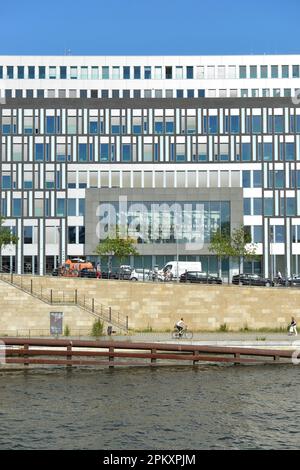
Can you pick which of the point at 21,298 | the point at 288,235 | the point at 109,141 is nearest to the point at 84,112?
the point at 109,141

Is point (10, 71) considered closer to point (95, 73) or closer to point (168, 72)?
point (95, 73)

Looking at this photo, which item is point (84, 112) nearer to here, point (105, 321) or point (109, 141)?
point (109, 141)

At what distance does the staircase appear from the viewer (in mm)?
58094

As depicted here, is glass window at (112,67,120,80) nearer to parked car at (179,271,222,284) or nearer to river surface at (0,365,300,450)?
parked car at (179,271,222,284)

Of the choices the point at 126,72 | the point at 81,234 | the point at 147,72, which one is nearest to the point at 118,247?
the point at 81,234

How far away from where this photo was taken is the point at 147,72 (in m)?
108

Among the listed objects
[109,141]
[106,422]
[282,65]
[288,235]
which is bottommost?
[106,422]

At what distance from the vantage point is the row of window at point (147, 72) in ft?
352

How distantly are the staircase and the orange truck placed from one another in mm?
4537

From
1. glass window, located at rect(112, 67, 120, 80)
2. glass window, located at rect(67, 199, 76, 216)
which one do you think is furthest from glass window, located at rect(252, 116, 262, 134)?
glass window, located at rect(67, 199, 76, 216)

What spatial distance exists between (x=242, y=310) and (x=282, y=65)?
58.1m

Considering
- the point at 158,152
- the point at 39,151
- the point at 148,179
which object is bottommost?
the point at 148,179

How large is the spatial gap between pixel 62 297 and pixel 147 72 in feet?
189

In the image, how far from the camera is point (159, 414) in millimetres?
32719
